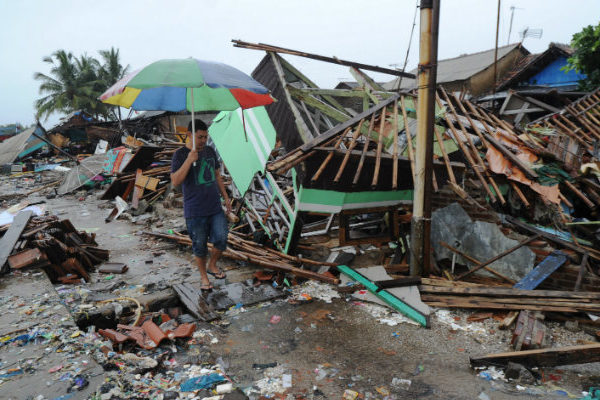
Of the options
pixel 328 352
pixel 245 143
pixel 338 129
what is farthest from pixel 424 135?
pixel 245 143

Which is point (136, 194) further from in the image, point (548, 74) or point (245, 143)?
point (548, 74)

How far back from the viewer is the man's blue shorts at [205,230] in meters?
4.16

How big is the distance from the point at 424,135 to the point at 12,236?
573cm

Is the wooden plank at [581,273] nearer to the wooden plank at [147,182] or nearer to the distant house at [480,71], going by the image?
the wooden plank at [147,182]

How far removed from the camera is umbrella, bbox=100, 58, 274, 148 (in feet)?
11.0

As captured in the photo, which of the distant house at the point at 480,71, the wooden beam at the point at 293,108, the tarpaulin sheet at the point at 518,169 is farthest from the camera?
the distant house at the point at 480,71

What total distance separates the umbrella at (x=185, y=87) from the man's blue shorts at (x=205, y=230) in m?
1.09

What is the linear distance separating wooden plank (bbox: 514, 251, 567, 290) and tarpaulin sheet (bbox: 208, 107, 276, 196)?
406 cm

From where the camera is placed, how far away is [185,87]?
342 centimetres

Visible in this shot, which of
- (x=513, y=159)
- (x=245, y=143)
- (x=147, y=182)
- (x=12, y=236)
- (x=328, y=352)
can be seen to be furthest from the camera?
(x=147, y=182)

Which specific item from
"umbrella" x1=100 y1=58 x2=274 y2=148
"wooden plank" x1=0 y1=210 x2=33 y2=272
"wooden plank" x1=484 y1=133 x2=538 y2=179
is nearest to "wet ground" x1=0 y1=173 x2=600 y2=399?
"wooden plank" x1=0 y1=210 x2=33 y2=272

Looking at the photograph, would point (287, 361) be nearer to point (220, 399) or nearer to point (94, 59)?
point (220, 399)

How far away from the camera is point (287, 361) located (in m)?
3.19

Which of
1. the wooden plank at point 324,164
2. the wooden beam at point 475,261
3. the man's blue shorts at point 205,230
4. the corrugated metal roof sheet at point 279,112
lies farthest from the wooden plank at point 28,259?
the wooden beam at point 475,261
